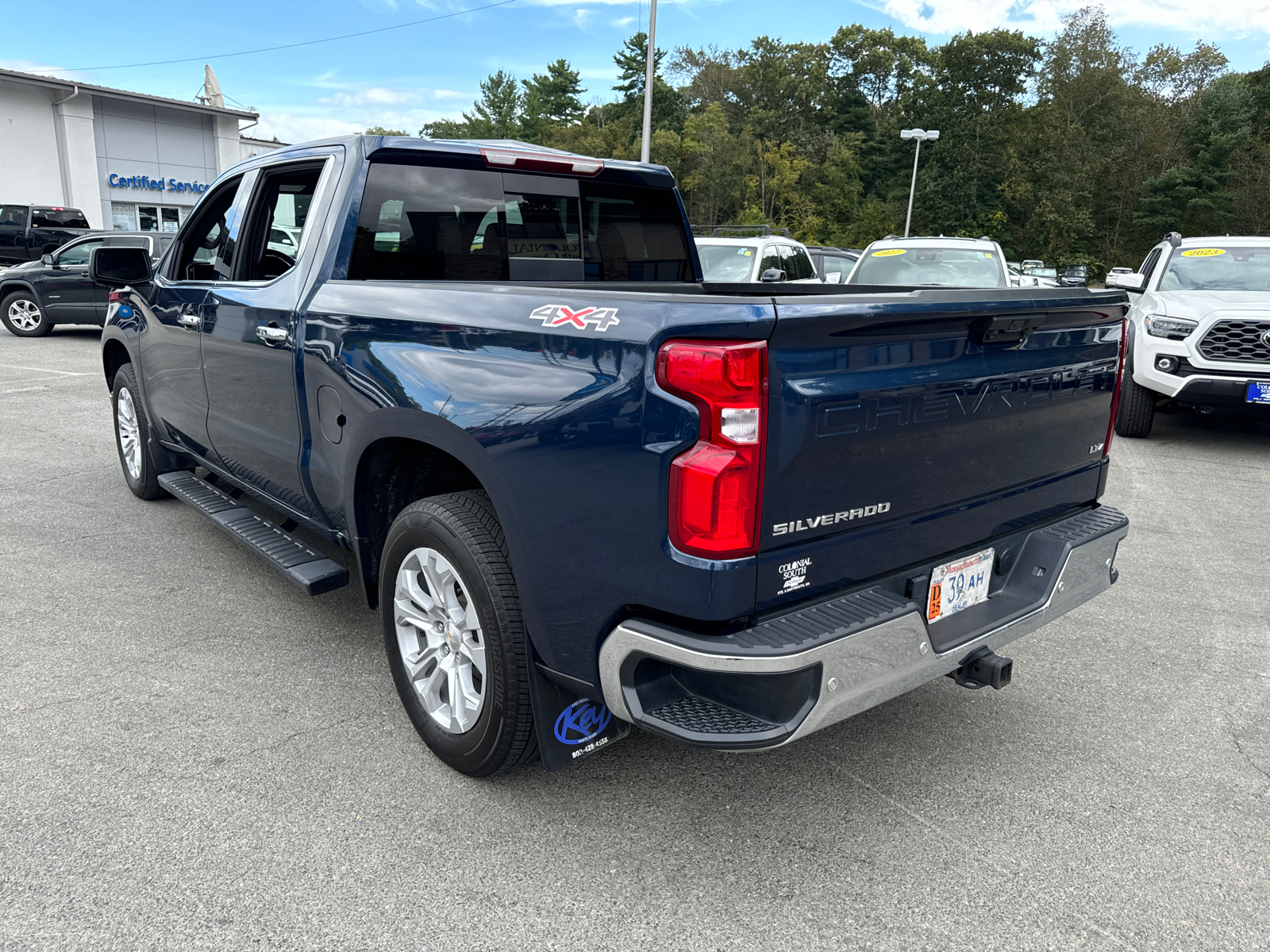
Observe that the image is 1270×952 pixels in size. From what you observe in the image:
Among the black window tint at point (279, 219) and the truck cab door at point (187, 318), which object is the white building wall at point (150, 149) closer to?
the truck cab door at point (187, 318)

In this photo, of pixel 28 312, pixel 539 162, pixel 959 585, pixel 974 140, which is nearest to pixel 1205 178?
pixel 974 140

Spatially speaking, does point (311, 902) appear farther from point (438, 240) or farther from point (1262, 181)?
point (1262, 181)

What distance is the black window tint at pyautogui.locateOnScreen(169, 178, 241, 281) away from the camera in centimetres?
421

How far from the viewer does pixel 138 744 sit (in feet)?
9.84

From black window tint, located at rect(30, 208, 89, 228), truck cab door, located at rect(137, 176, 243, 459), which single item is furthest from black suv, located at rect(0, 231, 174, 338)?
truck cab door, located at rect(137, 176, 243, 459)

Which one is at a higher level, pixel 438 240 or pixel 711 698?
pixel 438 240

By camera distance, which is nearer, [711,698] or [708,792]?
[711,698]

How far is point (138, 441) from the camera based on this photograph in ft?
18.1

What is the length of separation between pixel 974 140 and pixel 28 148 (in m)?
58.4

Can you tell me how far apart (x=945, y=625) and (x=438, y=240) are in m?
2.29

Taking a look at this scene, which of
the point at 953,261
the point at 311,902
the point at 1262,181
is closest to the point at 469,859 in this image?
the point at 311,902

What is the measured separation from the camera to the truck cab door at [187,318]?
4.21 m

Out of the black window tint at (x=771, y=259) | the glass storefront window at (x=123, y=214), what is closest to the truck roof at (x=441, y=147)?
the black window tint at (x=771, y=259)

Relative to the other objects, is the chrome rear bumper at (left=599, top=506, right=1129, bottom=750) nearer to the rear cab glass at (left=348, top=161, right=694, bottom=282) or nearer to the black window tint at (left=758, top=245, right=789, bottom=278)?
the rear cab glass at (left=348, top=161, right=694, bottom=282)
